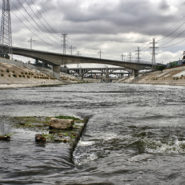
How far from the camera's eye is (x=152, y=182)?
5059 millimetres

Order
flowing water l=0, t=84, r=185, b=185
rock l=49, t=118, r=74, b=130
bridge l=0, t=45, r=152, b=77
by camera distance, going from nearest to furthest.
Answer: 1. flowing water l=0, t=84, r=185, b=185
2. rock l=49, t=118, r=74, b=130
3. bridge l=0, t=45, r=152, b=77

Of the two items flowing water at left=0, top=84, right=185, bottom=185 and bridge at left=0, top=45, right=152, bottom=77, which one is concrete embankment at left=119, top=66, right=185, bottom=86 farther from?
flowing water at left=0, top=84, right=185, bottom=185

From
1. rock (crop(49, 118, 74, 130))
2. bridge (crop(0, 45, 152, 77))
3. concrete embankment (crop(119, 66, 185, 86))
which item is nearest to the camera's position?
rock (crop(49, 118, 74, 130))

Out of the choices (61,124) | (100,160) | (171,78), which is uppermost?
(171,78)

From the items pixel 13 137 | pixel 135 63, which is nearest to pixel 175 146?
pixel 13 137

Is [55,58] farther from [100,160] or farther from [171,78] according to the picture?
[100,160]

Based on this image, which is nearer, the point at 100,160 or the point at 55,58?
the point at 100,160

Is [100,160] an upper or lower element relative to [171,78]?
lower

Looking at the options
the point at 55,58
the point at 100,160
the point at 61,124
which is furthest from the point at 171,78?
the point at 100,160

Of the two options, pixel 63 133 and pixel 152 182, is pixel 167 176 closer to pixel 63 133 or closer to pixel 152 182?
pixel 152 182

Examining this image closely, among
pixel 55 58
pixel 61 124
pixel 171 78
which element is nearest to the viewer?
pixel 61 124

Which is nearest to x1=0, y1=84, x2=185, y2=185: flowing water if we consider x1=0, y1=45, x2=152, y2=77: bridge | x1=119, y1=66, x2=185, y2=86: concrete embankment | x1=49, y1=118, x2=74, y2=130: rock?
x1=49, y1=118, x2=74, y2=130: rock

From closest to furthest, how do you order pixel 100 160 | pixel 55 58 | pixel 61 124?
1. pixel 100 160
2. pixel 61 124
3. pixel 55 58

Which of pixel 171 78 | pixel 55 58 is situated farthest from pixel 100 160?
pixel 55 58
